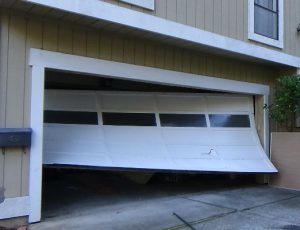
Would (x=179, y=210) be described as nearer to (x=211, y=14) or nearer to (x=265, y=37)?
(x=211, y=14)

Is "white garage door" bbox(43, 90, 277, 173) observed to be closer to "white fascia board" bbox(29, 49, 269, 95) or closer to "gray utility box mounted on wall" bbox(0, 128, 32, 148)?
"white fascia board" bbox(29, 49, 269, 95)

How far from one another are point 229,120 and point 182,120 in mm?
1185

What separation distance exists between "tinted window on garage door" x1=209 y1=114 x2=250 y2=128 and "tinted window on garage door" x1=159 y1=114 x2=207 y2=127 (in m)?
0.25

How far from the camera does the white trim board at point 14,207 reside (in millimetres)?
4855

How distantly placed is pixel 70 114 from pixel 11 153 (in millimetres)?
2289

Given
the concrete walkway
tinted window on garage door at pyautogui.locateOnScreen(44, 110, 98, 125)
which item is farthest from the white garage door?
the concrete walkway

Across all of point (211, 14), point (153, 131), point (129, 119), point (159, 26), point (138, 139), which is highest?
point (211, 14)

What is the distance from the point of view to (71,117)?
7.19 metres

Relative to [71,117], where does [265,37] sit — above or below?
above

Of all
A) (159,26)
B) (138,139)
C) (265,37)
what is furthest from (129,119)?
(265,37)

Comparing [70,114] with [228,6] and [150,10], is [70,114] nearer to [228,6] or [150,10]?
[150,10]

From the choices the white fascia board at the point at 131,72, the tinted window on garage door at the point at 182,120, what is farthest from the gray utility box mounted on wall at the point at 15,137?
the tinted window on garage door at the point at 182,120

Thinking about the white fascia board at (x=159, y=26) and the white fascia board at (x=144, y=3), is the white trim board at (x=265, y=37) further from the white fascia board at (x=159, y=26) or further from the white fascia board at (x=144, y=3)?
the white fascia board at (x=144, y=3)

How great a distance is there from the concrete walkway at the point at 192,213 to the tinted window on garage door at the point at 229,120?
5.12 feet
